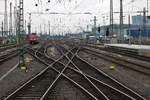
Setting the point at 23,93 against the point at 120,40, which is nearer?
the point at 23,93

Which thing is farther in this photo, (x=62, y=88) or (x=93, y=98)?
(x=62, y=88)

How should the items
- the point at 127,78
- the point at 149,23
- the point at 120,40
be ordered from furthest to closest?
the point at 149,23 → the point at 120,40 → the point at 127,78

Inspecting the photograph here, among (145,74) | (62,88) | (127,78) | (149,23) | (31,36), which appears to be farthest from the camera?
(149,23)

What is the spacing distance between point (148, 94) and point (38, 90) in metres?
4.29

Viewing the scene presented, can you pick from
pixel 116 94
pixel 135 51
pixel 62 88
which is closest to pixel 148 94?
pixel 116 94

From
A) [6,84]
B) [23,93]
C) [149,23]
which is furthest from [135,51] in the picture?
[149,23]

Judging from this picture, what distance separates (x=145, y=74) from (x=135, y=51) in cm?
2037

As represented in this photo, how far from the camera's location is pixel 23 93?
46.1 feet

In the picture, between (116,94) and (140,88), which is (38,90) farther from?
(140,88)

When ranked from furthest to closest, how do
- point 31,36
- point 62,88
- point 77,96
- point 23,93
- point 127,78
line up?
point 31,36
point 127,78
point 62,88
point 23,93
point 77,96

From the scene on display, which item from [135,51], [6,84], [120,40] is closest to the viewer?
[6,84]

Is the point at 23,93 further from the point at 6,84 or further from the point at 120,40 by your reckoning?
the point at 120,40

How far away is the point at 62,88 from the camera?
15.5 metres

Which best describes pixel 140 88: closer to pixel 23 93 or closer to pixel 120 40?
pixel 23 93
